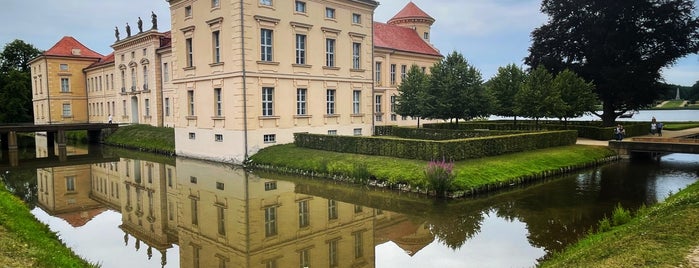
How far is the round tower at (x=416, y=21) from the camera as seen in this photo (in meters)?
52.4

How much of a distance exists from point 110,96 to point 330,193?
44710mm

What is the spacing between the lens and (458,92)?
29.0 m

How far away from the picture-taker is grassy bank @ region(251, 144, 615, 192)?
17.8m

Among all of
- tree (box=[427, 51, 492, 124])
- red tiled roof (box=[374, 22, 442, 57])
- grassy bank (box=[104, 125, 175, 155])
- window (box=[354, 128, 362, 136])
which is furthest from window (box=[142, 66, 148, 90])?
tree (box=[427, 51, 492, 124])

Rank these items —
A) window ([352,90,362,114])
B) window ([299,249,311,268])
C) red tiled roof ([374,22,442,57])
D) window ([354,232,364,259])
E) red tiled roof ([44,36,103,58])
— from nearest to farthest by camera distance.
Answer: window ([299,249,311,268]) → window ([354,232,364,259]) → window ([352,90,362,114]) → red tiled roof ([374,22,442,57]) → red tiled roof ([44,36,103,58])

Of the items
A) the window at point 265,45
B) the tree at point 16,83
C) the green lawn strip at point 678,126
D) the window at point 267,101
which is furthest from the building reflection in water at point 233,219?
the tree at point 16,83

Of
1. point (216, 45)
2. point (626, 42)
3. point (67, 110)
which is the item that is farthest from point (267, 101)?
point (67, 110)

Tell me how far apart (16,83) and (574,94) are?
65180 mm

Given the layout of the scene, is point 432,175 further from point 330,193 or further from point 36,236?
point 36,236

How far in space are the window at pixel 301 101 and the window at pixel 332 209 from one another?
1244 cm

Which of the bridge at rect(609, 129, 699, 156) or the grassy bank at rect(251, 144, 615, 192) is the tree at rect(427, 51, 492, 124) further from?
the bridge at rect(609, 129, 699, 156)

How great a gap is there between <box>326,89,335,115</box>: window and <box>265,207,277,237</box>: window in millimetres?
15194

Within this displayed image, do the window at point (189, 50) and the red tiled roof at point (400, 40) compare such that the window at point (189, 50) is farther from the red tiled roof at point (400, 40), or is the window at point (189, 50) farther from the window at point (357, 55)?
the red tiled roof at point (400, 40)

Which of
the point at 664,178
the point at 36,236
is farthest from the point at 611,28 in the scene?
the point at 36,236
